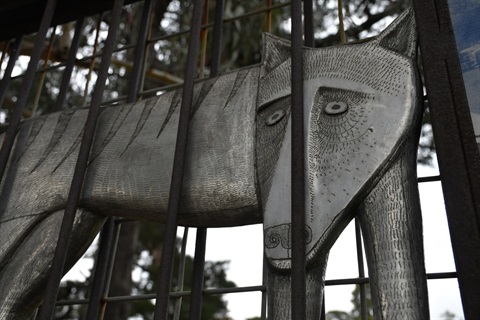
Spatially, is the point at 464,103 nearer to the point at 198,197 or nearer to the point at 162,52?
the point at 198,197

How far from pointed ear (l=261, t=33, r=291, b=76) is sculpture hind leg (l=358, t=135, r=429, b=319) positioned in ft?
1.54

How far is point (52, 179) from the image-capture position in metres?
1.63

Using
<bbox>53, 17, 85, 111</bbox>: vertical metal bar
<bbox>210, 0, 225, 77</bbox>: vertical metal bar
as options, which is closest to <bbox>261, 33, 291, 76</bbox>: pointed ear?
<bbox>210, 0, 225, 77</bbox>: vertical metal bar

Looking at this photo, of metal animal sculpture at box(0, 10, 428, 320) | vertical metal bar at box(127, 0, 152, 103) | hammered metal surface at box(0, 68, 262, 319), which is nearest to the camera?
metal animal sculpture at box(0, 10, 428, 320)

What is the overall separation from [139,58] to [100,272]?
83cm

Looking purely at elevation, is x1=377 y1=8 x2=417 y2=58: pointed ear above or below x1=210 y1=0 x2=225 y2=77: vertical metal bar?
below

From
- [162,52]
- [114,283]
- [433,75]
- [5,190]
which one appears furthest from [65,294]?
[433,75]

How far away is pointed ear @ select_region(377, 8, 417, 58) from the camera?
1.33 meters

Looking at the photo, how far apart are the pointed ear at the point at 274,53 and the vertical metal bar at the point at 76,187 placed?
47 centimetres

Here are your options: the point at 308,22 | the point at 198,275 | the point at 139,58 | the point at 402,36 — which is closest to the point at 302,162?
the point at 402,36

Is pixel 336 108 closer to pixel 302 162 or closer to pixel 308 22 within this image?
pixel 302 162

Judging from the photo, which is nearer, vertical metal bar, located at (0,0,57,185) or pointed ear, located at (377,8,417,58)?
pointed ear, located at (377,8,417,58)

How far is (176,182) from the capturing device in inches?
51.3

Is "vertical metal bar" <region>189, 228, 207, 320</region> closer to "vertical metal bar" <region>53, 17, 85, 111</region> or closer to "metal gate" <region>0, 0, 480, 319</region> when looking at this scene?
"metal gate" <region>0, 0, 480, 319</region>
